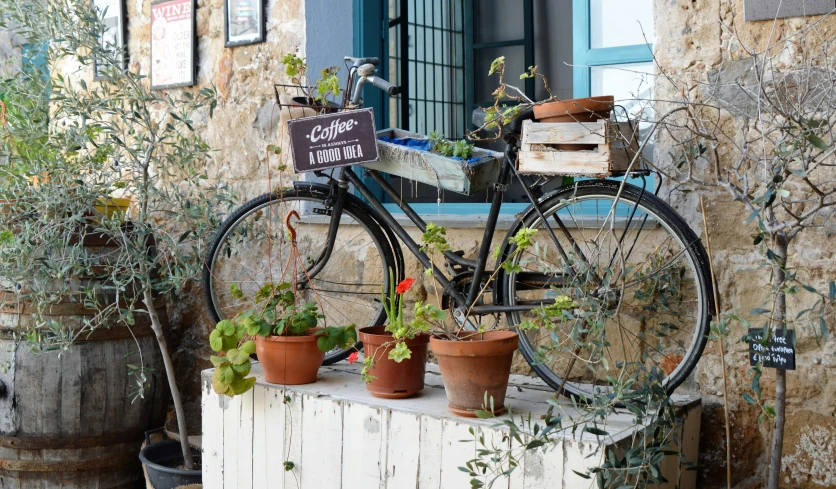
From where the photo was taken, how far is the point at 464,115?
5.34m

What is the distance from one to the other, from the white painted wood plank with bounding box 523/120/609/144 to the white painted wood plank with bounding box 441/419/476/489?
842 millimetres

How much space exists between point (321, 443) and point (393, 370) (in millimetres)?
321

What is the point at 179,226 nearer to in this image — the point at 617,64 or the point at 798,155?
the point at 617,64

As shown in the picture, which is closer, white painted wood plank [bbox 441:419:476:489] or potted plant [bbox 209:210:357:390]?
white painted wood plank [bbox 441:419:476:489]

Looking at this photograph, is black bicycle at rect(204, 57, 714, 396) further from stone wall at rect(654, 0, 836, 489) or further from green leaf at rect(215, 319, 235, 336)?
green leaf at rect(215, 319, 235, 336)

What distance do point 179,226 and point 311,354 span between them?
1627 mm

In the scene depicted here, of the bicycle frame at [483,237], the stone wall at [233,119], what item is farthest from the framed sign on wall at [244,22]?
the bicycle frame at [483,237]

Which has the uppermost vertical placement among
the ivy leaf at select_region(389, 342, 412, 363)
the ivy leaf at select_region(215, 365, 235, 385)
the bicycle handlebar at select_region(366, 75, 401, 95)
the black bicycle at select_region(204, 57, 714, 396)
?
the bicycle handlebar at select_region(366, 75, 401, 95)

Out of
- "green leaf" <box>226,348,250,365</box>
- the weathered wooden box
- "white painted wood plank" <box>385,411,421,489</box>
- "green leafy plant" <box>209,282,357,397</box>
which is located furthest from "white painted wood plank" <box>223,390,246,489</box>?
the weathered wooden box

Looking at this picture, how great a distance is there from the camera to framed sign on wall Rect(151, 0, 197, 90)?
3.95 meters

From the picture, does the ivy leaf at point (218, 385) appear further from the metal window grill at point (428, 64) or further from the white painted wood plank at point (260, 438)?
the metal window grill at point (428, 64)

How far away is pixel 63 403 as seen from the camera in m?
3.21

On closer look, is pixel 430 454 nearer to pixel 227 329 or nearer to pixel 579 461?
pixel 579 461

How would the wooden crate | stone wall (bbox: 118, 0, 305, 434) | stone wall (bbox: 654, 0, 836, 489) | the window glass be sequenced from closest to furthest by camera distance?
the wooden crate < stone wall (bbox: 654, 0, 836, 489) < the window glass < stone wall (bbox: 118, 0, 305, 434)
